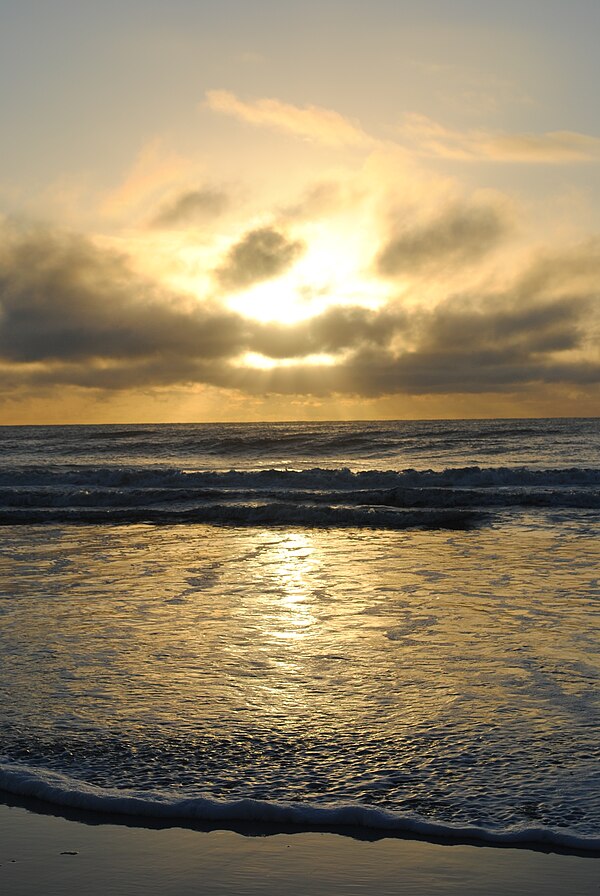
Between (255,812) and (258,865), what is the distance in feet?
1.48

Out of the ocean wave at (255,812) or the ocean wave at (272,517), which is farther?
the ocean wave at (272,517)

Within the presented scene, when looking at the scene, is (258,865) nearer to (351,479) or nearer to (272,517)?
(272,517)

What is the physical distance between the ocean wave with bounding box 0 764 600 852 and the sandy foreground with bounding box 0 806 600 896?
10 centimetres

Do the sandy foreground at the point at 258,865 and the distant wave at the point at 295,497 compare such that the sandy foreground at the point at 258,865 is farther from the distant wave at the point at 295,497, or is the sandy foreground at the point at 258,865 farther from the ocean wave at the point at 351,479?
the ocean wave at the point at 351,479

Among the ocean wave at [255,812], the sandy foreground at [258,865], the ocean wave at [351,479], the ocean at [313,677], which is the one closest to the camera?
the sandy foreground at [258,865]

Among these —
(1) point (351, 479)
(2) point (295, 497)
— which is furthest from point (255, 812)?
(1) point (351, 479)

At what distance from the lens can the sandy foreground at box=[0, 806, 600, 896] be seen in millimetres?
3793

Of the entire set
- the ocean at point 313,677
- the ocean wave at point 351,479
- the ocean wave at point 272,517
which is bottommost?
the ocean wave at point 272,517

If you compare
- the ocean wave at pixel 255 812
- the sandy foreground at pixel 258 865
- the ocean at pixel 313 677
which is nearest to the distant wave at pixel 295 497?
the ocean at pixel 313 677

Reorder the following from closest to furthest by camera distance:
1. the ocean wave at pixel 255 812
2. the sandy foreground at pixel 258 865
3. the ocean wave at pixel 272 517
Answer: the sandy foreground at pixel 258 865
the ocean wave at pixel 255 812
the ocean wave at pixel 272 517

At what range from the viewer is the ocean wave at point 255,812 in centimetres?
420

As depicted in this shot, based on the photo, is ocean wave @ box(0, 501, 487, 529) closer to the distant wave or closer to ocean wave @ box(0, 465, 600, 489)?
the distant wave

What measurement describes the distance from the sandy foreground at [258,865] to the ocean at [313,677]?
16cm

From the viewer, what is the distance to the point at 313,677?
22.2 ft
